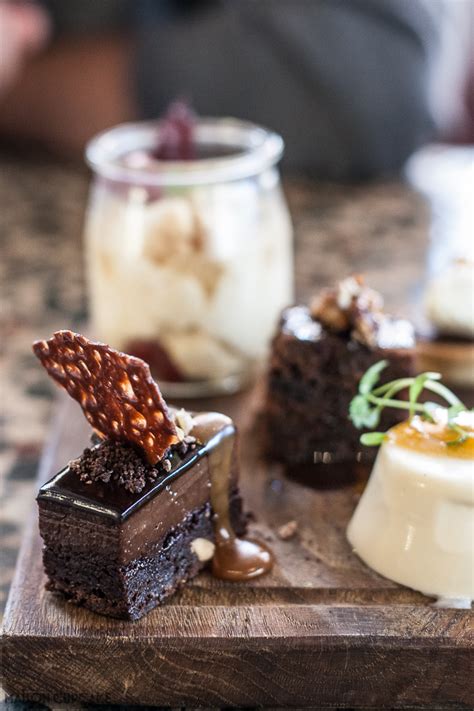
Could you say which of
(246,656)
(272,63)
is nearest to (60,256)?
(272,63)

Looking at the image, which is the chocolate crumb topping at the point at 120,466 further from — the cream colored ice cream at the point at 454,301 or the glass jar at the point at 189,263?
the cream colored ice cream at the point at 454,301

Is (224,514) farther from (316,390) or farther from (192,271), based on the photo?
(192,271)

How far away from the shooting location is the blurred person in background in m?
3.51

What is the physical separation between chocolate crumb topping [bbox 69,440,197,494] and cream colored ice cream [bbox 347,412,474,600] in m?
0.34

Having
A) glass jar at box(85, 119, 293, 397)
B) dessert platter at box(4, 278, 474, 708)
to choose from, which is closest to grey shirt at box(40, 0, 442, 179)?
glass jar at box(85, 119, 293, 397)

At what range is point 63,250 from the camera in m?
3.14

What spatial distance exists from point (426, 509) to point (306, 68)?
2346 millimetres

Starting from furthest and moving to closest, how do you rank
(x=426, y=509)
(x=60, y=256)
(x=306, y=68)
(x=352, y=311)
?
(x=306, y=68) → (x=60, y=256) → (x=352, y=311) → (x=426, y=509)

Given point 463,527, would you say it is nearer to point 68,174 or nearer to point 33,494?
point 33,494

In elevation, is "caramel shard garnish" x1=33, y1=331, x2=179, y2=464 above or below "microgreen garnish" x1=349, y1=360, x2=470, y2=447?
above

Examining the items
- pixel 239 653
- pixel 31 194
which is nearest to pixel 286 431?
pixel 239 653

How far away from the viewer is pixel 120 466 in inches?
58.1

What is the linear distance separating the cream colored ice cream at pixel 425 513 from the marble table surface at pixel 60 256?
0.66 metres

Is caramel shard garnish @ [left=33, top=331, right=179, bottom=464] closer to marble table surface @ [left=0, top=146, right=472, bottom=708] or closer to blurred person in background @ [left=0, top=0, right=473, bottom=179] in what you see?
marble table surface @ [left=0, top=146, right=472, bottom=708]
